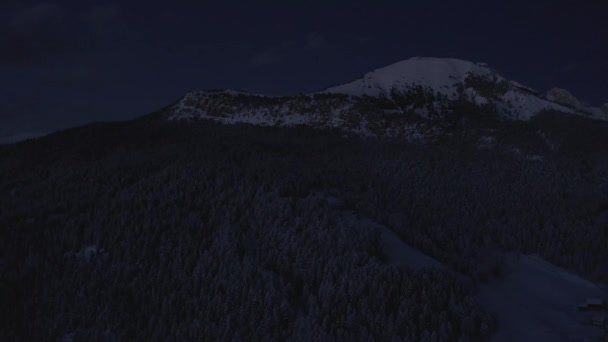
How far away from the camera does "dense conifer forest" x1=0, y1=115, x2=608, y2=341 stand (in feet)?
34.9

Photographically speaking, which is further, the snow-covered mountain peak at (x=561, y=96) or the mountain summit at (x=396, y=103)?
the snow-covered mountain peak at (x=561, y=96)

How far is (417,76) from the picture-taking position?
65750 millimetres

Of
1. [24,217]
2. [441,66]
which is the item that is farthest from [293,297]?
[441,66]

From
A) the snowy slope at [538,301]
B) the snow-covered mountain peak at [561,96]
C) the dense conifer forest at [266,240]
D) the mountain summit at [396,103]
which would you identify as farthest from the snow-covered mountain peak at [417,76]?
the snow-covered mountain peak at [561,96]

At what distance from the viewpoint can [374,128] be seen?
5241cm

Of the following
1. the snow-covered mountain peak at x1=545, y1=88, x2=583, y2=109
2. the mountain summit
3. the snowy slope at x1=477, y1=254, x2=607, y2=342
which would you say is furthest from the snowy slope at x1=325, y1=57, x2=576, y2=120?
the snow-covered mountain peak at x1=545, y1=88, x2=583, y2=109

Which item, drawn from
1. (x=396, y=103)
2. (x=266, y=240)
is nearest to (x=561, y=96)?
(x=396, y=103)

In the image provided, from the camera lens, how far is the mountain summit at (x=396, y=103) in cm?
5325

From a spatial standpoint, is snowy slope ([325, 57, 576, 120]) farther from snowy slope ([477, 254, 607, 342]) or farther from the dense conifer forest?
snowy slope ([477, 254, 607, 342])

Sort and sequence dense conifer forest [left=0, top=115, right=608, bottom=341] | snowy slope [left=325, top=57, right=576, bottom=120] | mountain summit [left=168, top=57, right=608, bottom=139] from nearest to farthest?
dense conifer forest [left=0, top=115, right=608, bottom=341]
mountain summit [left=168, top=57, right=608, bottom=139]
snowy slope [left=325, top=57, right=576, bottom=120]

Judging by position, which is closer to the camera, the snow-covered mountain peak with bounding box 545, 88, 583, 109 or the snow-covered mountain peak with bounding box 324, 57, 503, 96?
the snow-covered mountain peak with bounding box 324, 57, 503, 96

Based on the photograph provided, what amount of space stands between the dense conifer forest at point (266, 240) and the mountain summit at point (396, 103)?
19.7 metres

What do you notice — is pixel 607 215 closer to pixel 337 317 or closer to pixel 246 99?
pixel 337 317

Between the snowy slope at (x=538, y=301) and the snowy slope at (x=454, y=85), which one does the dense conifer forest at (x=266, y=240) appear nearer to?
the snowy slope at (x=538, y=301)
